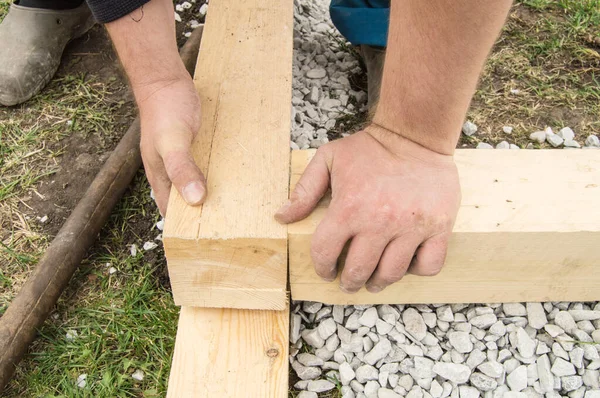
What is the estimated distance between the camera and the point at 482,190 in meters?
1.89

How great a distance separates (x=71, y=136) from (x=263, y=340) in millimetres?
1602

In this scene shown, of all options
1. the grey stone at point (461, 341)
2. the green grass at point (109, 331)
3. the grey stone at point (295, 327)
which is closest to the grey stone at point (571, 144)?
the grey stone at point (461, 341)

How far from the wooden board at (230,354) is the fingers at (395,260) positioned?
40 centimetres

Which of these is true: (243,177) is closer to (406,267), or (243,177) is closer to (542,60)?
(406,267)

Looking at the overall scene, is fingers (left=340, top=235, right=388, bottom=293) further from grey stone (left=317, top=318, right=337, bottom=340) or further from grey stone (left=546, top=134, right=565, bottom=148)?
grey stone (left=546, top=134, right=565, bottom=148)

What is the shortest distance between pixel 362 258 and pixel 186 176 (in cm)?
58

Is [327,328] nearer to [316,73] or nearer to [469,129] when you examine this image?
[469,129]

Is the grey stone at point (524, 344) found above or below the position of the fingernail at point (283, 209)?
below

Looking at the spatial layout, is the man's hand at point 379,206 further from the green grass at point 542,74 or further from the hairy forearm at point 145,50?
the green grass at point 542,74

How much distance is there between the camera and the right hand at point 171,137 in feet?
5.76

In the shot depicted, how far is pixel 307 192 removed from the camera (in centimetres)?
173

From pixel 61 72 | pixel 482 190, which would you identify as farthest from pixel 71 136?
pixel 482 190

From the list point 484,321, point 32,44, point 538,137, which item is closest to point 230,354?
point 484,321

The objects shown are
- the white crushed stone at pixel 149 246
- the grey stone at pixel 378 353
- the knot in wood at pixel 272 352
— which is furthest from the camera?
the white crushed stone at pixel 149 246
